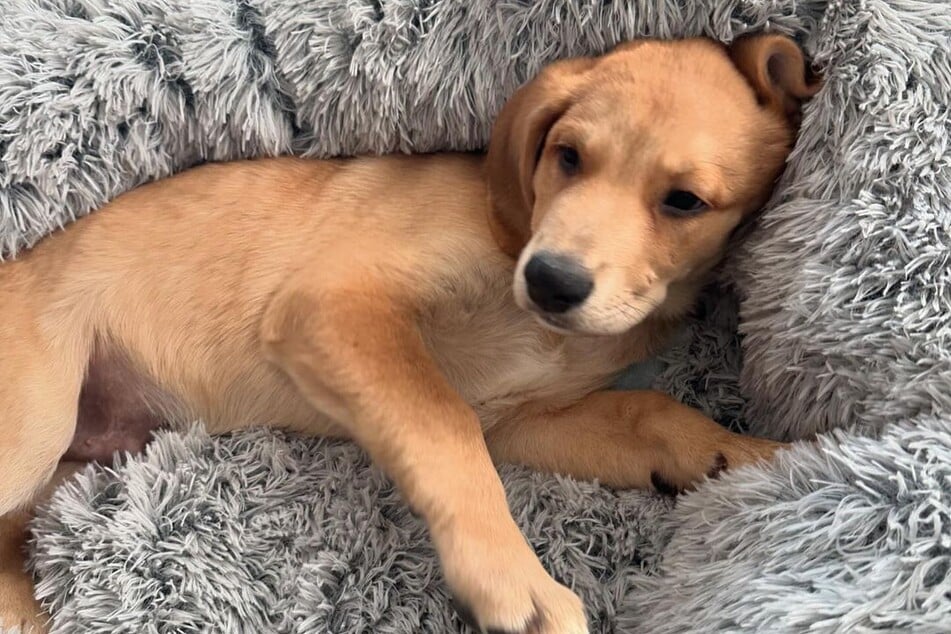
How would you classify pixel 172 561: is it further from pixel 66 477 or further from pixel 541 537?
pixel 541 537

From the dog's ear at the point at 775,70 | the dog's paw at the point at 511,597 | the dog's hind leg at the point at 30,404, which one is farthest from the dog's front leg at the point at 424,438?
the dog's ear at the point at 775,70

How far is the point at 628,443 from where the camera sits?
165cm

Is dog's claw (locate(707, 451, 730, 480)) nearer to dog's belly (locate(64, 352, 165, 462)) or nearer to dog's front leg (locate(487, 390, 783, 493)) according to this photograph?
dog's front leg (locate(487, 390, 783, 493))

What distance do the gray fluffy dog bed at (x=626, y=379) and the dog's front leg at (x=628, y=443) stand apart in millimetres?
58

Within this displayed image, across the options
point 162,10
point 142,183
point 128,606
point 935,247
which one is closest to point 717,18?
point 935,247

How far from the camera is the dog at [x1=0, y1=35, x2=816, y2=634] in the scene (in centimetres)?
134

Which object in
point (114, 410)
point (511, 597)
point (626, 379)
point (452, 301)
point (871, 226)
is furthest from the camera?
point (626, 379)

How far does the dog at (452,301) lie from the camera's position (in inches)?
52.9

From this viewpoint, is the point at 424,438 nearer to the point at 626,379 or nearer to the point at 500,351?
the point at 500,351

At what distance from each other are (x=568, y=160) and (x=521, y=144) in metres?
0.10

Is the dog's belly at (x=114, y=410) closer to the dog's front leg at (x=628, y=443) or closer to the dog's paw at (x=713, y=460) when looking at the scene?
the dog's front leg at (x=628, y=443)

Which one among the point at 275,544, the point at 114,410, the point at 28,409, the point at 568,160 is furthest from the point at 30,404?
the point at 568,160

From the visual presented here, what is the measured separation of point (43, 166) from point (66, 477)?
639 mm

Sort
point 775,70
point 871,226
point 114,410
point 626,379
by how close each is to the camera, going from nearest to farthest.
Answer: point 871,226 < point 775,70 < point 114,410 < point 626,379
